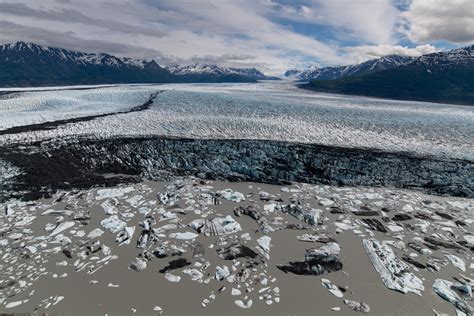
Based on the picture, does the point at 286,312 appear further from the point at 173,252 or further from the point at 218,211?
the point at 218,211

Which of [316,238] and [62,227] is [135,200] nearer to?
[62,227]

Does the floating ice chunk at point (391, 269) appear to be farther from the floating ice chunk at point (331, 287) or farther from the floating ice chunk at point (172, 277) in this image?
the floating ice chunk at point (172, 277)

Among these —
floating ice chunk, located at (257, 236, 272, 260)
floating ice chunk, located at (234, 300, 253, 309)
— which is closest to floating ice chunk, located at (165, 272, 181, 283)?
floating ice chunk, located at (234, 300, 253, 309)

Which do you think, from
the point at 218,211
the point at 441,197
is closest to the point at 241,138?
the point at 218,211

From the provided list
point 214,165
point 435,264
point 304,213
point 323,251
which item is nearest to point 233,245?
point 323,251

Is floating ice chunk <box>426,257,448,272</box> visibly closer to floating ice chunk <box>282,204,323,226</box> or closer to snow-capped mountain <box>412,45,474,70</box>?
floating ice chunk <box>282,204,323,226</box>

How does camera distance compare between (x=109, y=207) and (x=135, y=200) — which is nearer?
(x=109, y=207)
